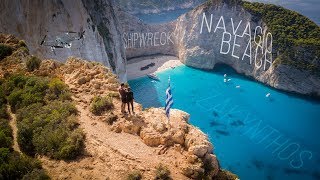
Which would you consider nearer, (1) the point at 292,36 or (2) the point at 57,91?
(2) the point at 57,91

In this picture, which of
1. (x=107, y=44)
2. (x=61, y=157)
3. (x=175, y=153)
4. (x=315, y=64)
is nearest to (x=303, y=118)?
(x=315, y=64)

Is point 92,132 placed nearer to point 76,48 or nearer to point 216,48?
point 76,48

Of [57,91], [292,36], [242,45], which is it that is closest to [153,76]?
[242,45]

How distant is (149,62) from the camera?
258 ft

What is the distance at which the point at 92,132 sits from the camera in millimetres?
16797

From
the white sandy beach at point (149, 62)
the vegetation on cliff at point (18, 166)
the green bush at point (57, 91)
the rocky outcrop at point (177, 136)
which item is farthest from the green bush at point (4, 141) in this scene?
the white sandy beach at point (149, 62)

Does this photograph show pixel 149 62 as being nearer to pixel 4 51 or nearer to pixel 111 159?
pixel 4 51

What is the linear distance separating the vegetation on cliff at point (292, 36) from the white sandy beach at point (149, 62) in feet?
75.3

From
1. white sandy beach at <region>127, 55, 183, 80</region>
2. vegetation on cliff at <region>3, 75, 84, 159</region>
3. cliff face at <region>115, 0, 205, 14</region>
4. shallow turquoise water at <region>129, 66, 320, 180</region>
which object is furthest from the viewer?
cliff face at <region>115, 0, 205, 14</region>

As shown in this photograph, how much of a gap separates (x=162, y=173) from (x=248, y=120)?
41.3 meters

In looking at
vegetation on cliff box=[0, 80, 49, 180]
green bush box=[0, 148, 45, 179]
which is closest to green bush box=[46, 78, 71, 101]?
vegetation on cliff box=[0, 80, 49, 180]

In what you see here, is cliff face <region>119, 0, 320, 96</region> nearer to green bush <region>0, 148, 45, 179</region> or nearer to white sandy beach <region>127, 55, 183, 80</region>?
white sandy beach <region>127, 55, 183, 80</region>

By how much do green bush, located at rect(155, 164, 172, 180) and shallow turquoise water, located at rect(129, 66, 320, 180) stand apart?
27.9 meters

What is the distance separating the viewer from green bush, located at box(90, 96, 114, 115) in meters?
18.5
